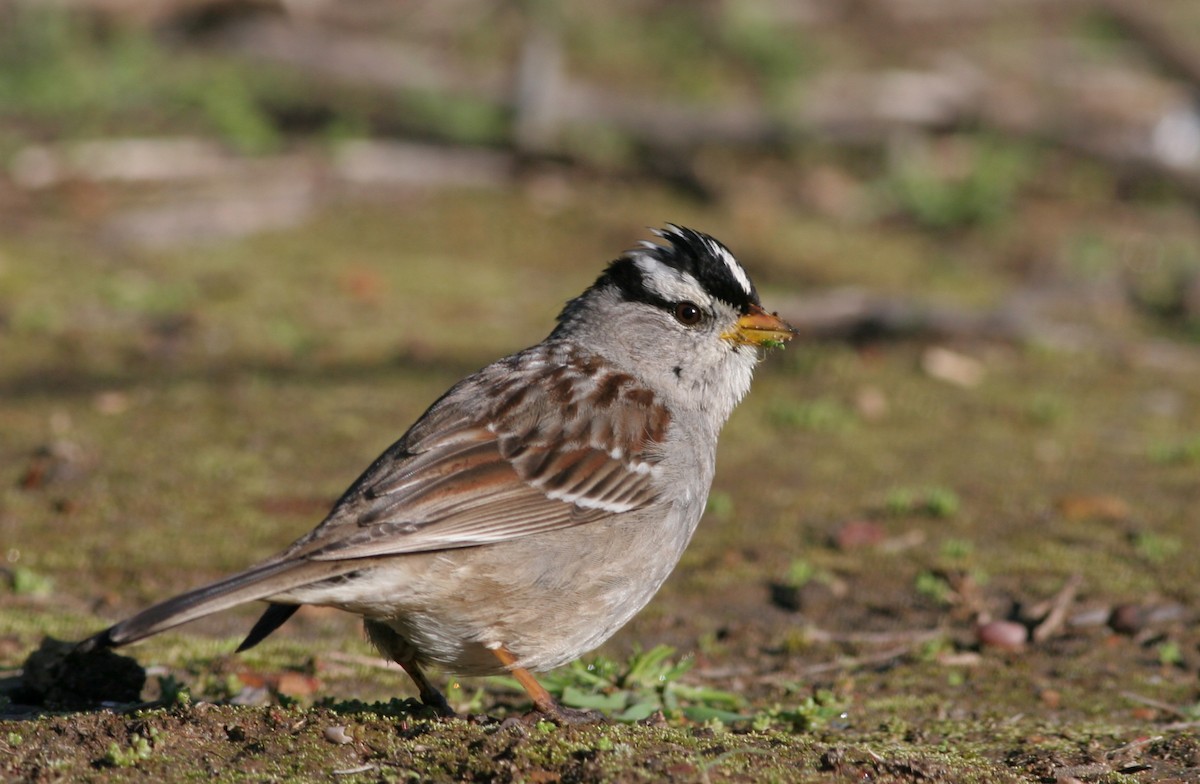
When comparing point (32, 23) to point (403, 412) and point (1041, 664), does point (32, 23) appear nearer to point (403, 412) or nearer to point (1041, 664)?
point (403, 412)

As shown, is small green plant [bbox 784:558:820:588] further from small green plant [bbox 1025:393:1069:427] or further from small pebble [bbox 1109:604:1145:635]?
small green plant [bbox 1025:393:1069:427]

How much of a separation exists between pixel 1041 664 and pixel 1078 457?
2.51 metres

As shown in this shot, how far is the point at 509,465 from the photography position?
14.4ft

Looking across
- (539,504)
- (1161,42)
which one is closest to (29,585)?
(539,504)

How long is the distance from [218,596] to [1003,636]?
9.56ft

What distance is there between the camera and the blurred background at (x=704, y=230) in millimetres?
5918

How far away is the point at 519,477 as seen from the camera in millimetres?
4371

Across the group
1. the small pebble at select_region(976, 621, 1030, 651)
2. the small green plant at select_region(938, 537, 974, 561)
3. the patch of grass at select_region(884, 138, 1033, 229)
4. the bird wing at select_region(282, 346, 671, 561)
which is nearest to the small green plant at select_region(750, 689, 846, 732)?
the bird wing at select_region(282, 346, 671, 561)

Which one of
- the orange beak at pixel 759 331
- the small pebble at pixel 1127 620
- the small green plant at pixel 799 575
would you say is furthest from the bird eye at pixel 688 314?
the small pebble at pixel 1127 620

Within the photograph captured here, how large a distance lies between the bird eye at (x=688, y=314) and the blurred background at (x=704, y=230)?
3.79ft

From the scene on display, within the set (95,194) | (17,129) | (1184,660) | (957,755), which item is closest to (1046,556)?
(1184,660)

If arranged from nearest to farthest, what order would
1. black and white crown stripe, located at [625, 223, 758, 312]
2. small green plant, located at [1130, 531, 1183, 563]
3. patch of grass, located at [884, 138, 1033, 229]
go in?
1. black and white crown stripe, located at [625, 223, 758, 312]
2. small green plant, located at [1130, 531, 1183, 563]
3. patch of grass, located at [884, 138, 1033, 229]

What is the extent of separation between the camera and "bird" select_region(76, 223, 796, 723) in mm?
3951

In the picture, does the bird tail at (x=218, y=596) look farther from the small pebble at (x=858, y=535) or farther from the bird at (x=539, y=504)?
the small pebble at (x=858, y=535)
